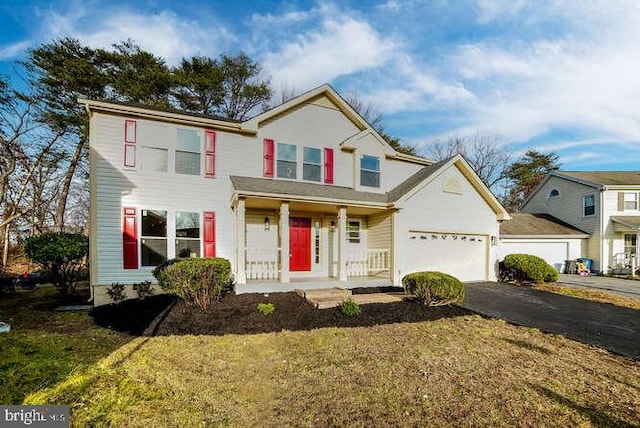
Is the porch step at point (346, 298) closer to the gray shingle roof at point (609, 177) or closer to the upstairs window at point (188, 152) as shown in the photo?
the upstairs window at point (188, 152)

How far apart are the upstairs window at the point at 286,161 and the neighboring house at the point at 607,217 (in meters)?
18.2

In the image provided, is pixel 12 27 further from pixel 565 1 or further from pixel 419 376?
pixel 565 1

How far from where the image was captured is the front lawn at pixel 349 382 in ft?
10.6

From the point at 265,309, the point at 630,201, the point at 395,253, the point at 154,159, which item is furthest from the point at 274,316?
the point at 630,201

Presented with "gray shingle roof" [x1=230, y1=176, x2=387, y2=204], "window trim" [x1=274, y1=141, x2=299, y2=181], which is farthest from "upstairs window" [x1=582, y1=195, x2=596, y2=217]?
"window trim" [x1=274, y1=141, x2=299, y2=181]

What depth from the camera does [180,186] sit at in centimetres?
942

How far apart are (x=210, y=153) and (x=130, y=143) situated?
2294 mm

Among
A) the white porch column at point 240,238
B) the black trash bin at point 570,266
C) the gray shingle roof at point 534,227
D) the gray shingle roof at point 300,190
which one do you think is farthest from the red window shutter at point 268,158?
the black trash bin at point 570,266

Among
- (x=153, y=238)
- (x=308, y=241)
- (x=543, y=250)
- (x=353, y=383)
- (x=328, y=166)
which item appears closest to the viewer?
(x=353, y=383)

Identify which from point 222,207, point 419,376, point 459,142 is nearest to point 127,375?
point 419,376

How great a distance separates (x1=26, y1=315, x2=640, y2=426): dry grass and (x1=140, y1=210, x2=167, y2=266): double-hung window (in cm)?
415

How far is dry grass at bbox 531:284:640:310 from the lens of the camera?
30.2ft

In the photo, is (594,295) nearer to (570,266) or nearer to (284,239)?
(570,266)

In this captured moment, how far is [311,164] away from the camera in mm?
11188
